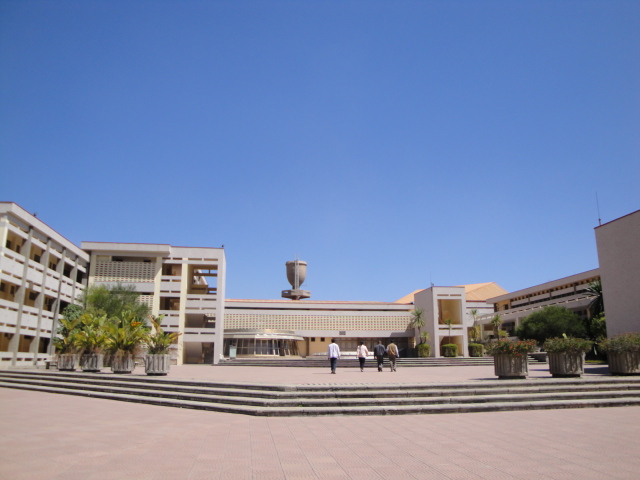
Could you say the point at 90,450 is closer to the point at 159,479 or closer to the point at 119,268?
the point at 159,479

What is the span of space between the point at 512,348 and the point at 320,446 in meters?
9.90

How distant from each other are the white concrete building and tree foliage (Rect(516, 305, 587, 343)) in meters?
15.1

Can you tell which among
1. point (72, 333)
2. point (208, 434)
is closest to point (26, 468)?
point (208, 434)

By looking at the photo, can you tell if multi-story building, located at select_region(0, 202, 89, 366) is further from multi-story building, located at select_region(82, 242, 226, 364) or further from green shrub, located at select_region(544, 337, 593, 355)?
green shrub, located at select_region(544, 337, 593, 355)

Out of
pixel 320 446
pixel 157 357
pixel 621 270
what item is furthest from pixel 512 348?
pixel 621 270

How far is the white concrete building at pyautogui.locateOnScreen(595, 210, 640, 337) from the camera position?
26.0 meters

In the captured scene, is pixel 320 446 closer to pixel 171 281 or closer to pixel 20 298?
pixel 20 298

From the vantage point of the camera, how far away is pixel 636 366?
57.1ft

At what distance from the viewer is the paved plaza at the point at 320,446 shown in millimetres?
6605

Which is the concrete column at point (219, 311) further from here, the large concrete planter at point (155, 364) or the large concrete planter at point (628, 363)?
the large concrete planter at point (628, 363)

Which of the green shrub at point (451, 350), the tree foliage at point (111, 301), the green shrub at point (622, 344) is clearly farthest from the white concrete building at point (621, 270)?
the tree foliage at point (111, 301)

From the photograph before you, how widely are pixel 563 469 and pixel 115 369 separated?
20.4 meters

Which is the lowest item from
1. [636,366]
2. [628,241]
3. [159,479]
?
[159,479]

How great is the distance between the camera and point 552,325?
143ft
